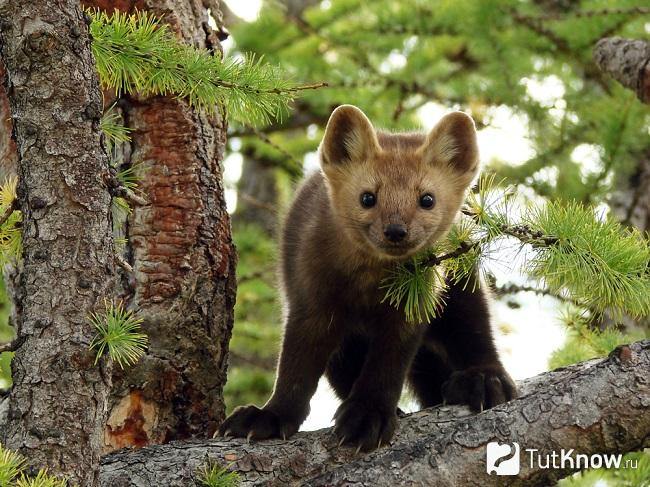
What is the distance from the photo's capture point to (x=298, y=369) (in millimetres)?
4605

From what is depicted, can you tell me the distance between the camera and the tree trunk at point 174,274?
4.20 meters

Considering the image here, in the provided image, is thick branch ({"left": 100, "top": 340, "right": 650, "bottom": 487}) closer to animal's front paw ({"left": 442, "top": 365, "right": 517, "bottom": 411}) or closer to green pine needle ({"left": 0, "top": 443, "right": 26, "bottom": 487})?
animal's front paw ({"left": 442, "top": 365, "right": 517, "bottom": 411})

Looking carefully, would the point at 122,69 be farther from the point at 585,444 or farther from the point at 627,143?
the point at 627,143

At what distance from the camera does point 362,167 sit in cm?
478

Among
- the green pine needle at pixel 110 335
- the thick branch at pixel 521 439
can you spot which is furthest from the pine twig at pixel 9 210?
the thick branch at pixel 521 439

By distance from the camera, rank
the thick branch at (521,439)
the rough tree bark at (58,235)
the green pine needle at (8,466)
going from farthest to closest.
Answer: the thick branch at (521,439) < the rough tree bark at (58,235) < the green pine needle at (8,466)

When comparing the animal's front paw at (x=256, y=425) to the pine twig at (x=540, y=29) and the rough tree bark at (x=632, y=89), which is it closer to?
the rough tree bark at (x=632, y=89)

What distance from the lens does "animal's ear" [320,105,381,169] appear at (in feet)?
15.6

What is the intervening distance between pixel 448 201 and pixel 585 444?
163cm

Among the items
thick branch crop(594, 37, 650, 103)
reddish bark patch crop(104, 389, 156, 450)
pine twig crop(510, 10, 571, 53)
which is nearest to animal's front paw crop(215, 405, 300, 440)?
reddish bark patch crop(104, 389, 156, 450)

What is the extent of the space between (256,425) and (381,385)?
26.6 inches

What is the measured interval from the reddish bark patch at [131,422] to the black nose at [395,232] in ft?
4.20

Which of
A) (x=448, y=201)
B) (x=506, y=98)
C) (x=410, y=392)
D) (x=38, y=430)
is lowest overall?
(x=38, y=430)

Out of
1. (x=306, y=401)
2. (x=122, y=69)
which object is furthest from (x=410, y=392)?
(x=122, y=69)
